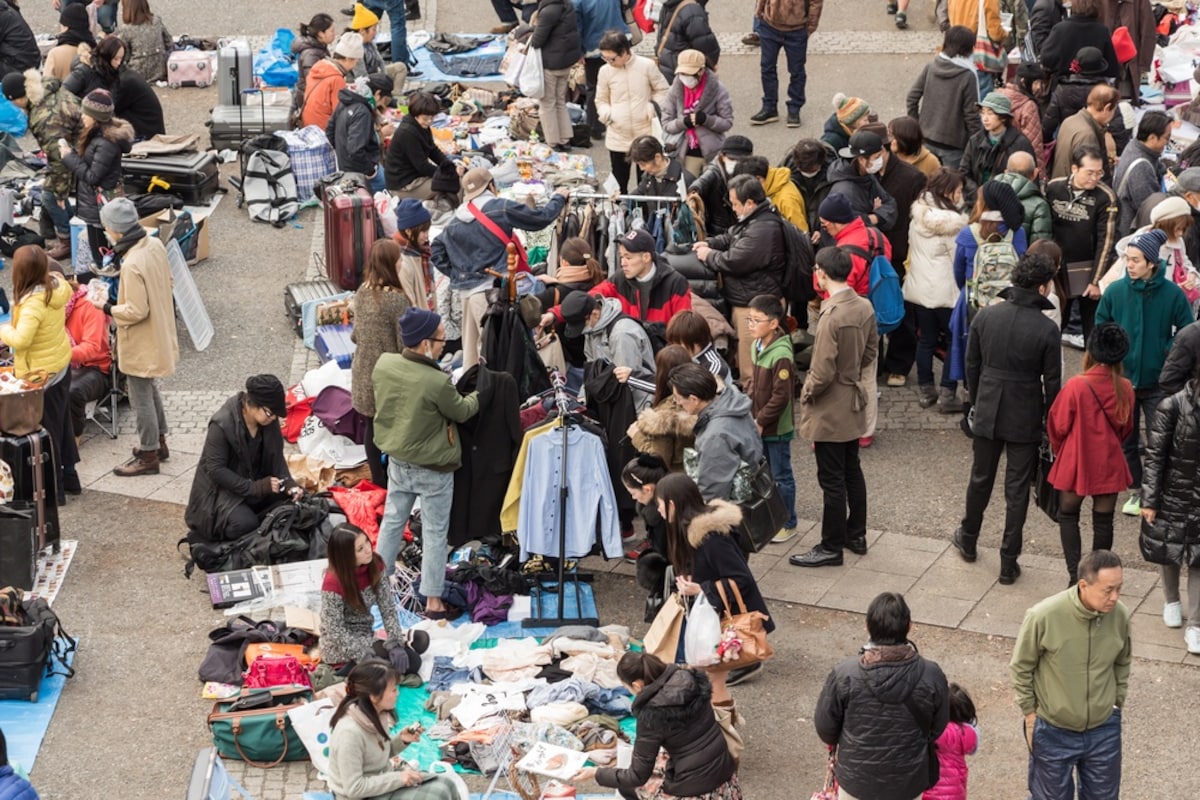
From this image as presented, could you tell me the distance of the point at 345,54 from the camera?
57.0 feet

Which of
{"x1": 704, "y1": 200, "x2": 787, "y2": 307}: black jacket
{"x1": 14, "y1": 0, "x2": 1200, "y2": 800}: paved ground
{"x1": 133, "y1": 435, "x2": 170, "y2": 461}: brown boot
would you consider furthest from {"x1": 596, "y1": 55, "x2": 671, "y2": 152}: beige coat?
{"x1": 133, "y1": 435, "x2": 170, "y2": 461}: brown boot

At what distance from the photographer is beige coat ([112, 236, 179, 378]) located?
12062 millimetres

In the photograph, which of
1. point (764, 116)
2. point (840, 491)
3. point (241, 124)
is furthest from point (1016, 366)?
point (241, 124)

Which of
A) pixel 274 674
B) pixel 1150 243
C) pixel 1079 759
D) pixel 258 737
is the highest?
pixel 1150 243

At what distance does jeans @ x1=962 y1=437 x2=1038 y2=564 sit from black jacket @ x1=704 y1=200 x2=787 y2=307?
2.11 meters

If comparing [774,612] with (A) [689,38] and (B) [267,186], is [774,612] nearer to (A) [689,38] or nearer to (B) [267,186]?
(A) [689,38]

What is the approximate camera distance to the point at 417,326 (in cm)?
1012

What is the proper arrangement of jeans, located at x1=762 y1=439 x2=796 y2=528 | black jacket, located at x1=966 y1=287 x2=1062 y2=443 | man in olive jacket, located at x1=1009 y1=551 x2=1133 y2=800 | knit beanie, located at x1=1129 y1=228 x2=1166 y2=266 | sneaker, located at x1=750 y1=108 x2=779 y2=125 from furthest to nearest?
sneaker, located at x1=750 y1=108 x2=779 y2=125 < jeans, located at x1=762 y1=439 x2=796 y2=528 < knit beanie, located at x1=1129 y1=228 x2=1166 y2=266 < black jacket, located at x1=966 y1=287 x2=1062 y2=443 < man in olive jacket, located at x1=1009 y1=551 x2=1133 y2=800

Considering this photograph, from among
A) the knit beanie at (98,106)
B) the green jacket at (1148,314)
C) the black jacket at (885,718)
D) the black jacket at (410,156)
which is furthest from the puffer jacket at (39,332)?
the green jacket at (1148,314)

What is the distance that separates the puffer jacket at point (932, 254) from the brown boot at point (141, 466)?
559 cm

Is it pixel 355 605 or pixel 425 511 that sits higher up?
pixel 425 511

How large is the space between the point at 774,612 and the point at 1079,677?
10.1ft

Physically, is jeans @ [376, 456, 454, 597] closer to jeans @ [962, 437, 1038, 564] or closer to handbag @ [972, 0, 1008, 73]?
jeans @ [962, 437, 1038, 564]

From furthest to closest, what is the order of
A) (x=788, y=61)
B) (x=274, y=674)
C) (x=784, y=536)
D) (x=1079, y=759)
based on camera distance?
1. (x=788, y=61)
2. (x=784, y=536)
3. (x=274, y=674)
4. (x=1079, y=759)
